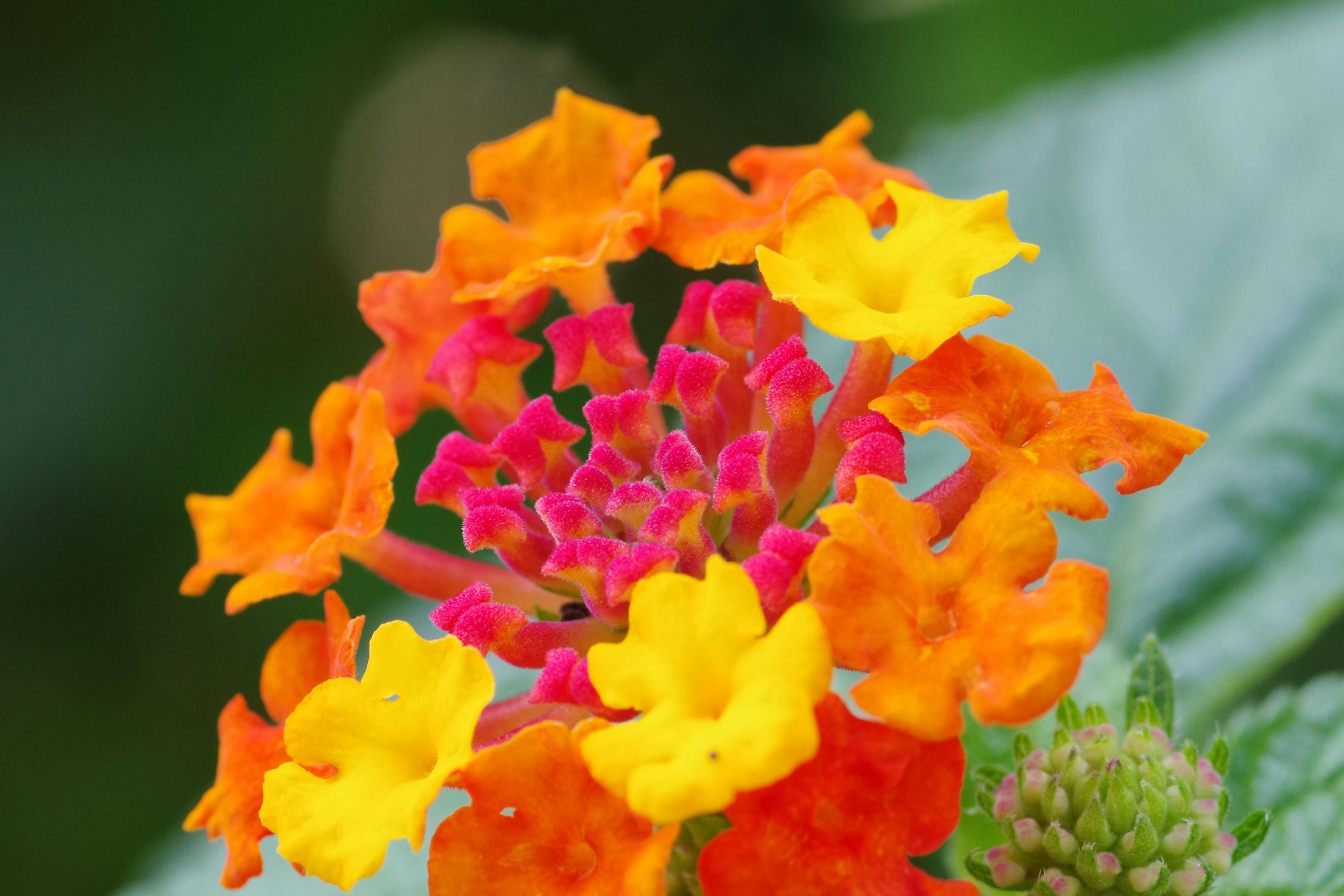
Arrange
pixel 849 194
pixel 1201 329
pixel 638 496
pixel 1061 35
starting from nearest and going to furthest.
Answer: pixel 638 496, pixel 849 194, pixel 1201 329, pixel 1061 35

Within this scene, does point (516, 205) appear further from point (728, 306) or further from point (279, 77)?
point (279, 77)

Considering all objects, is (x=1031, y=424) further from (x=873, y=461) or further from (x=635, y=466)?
(x=635, y=466)

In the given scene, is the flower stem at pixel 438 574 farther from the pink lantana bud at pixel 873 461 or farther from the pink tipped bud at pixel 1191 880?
the pink tipped bud at pixel 1191 880

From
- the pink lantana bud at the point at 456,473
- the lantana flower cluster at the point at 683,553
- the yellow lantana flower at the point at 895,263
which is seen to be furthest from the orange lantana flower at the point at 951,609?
the pink lantana bud at the point at 456,473

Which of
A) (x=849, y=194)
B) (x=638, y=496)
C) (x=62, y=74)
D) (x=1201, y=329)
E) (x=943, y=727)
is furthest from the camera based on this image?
(x=62, y=74)

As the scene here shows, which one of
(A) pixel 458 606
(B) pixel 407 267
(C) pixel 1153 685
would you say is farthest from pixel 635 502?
(B) pixel 407 267

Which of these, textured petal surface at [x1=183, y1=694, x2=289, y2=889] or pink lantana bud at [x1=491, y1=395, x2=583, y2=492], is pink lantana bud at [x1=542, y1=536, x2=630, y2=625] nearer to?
pink lantana bud at [x1=491, y1=395, x2=583, y2=492]

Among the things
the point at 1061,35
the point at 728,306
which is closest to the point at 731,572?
the point at 728,306

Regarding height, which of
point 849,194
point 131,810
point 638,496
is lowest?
point 131,810
